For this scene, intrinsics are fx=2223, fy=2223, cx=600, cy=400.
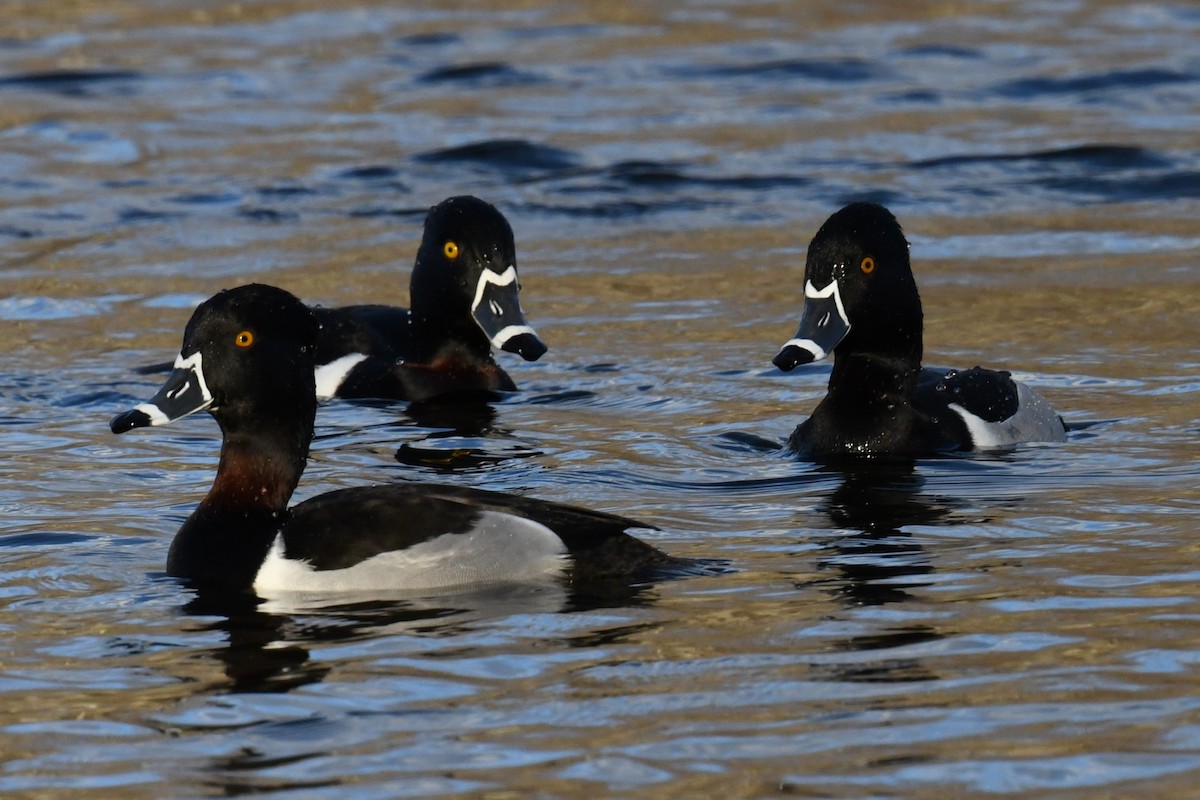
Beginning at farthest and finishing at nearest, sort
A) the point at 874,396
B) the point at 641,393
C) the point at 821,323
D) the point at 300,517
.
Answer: the point at 641,393 → the point at 874,396 → the point at 821,323 → the point at 300,517

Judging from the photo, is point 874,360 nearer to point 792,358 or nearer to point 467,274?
point 792,358

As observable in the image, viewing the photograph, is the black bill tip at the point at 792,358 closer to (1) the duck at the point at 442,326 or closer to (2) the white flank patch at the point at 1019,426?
(2) the white flank patch at the point at 1019,426

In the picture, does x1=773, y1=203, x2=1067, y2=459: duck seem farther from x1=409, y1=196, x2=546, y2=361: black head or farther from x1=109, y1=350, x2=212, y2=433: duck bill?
x1=109, y1=350, x2=212, y2=433: duck bill

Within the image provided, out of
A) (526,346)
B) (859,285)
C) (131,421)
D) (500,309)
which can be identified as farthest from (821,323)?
(131,421)

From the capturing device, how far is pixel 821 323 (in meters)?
9.80

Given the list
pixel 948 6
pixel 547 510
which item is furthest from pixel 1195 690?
pixel 948 6

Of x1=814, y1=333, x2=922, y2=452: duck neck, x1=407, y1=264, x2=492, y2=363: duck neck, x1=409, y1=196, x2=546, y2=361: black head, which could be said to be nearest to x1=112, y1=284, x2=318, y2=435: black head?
x1=814, y1=333, x2=922, y2=452: duck neck

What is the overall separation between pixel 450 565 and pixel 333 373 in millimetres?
4397

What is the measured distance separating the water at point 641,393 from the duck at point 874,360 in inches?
8.6

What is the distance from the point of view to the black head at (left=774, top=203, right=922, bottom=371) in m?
9.82

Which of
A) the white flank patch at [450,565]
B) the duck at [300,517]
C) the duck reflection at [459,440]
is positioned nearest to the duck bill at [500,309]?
the duck reflection at [459,440]

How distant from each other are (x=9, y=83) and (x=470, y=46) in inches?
177

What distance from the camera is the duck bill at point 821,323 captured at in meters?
9.67

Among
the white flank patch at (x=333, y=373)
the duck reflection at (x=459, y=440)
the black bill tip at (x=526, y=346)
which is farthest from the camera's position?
the white flank patch at (x=333, y=373)
